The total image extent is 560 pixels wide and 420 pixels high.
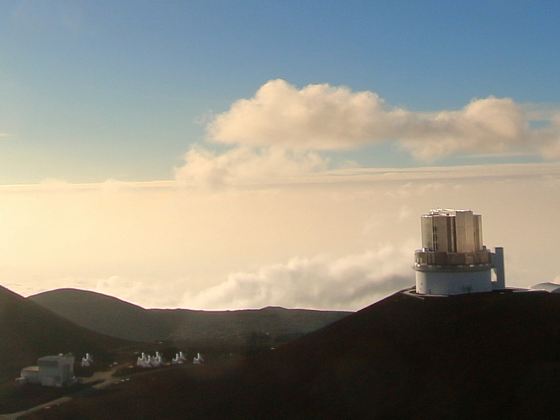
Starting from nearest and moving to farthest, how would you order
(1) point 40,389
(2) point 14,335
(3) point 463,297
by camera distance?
(3) point 463,297 → (1) point 40,389 → (2) point 14,335

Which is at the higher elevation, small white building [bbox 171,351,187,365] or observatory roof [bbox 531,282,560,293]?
observatory roof [bbox 531,282,560,293]

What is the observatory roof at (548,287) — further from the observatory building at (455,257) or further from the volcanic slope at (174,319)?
the volcanic slope at (174,319)

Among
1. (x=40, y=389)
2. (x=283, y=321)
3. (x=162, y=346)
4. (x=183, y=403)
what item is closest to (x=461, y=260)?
(x=183, y=403)

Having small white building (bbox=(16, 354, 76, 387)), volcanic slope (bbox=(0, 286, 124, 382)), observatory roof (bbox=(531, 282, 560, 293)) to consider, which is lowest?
small white building (bbox=(16, 354, 76, 387))

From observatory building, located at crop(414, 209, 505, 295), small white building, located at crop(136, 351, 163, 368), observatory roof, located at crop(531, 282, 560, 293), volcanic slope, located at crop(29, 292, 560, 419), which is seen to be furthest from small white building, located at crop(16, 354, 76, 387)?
observatory roof, located at crop(531, 282, 560, 293)

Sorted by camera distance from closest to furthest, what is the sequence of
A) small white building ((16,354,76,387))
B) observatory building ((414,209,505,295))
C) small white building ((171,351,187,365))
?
1. observatory building ((414,209,505,295))
2. small white building ((16,354,76,387))
3. small white building ((171,351,187,365))

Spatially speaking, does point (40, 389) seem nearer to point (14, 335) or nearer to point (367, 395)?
point (14, 335)

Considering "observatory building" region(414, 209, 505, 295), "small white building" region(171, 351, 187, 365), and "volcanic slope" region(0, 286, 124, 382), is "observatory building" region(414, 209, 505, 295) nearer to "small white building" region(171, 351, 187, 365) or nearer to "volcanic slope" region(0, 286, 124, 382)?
"small white building" region(171, 351, 187, 365)
